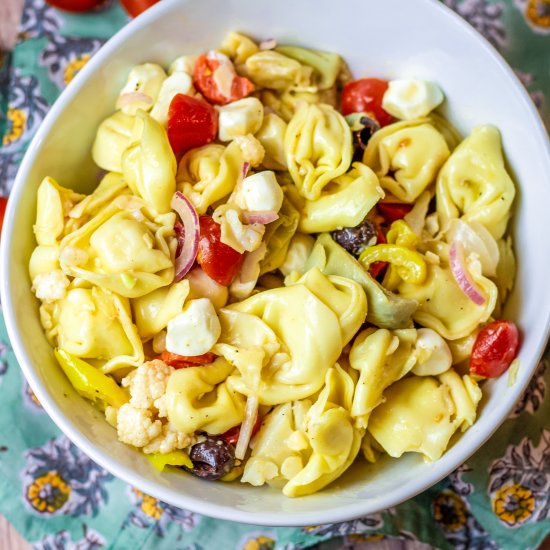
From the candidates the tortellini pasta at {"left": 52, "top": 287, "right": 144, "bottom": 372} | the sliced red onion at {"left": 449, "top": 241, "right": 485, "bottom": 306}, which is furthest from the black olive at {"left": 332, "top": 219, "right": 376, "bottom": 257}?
the tortellini pasta at {"left": 52, "top": 287, "right": 144, "bottom": 372}

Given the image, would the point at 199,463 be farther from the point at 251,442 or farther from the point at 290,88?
the point at 290,88

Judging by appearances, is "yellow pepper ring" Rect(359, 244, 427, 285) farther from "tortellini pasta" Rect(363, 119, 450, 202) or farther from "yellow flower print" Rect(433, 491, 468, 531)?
"yellow flower print" Rect(433, 491, 468, 531)

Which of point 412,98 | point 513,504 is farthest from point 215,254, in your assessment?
point 513,504

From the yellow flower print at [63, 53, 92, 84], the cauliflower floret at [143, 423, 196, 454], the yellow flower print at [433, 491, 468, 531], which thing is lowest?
A: the yellow flower print at [433, 491, 468, 531]

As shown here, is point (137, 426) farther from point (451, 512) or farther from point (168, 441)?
point (451, 512)

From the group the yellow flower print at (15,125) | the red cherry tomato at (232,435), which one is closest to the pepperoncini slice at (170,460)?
the red cherry tomato at (232,435)
